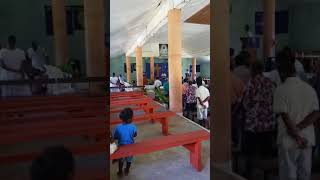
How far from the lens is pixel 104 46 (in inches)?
26.5

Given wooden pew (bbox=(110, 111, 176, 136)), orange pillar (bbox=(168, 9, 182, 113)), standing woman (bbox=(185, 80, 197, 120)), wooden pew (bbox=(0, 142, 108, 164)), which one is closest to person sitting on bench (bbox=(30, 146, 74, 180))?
wooden pew (bbox=(0, 142, 108, 164))

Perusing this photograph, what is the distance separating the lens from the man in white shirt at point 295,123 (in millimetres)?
1822

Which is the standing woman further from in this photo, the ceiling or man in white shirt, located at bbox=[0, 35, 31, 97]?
man in white shirt, located at bbox=[0, 35, 31, 97]

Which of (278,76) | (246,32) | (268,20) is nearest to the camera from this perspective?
(268,20)

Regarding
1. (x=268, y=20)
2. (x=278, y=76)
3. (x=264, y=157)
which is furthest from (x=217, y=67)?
(x=264, y=157)

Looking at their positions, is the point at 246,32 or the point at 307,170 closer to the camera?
the point at 246,32

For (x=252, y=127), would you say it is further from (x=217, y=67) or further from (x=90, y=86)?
(x=90, y=86)

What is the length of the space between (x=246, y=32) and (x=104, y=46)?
1.85ft

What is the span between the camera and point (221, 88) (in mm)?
1624

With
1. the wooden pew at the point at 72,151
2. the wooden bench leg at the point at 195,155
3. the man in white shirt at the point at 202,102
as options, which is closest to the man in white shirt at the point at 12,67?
the wooden pew at the point at 72,151

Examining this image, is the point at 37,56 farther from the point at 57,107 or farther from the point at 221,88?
the point at 221,88

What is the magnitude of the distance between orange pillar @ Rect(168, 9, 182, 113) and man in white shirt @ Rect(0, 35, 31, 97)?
659 cm

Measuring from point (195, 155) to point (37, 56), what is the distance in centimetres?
255

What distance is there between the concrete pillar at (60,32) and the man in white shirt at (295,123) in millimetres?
1353
